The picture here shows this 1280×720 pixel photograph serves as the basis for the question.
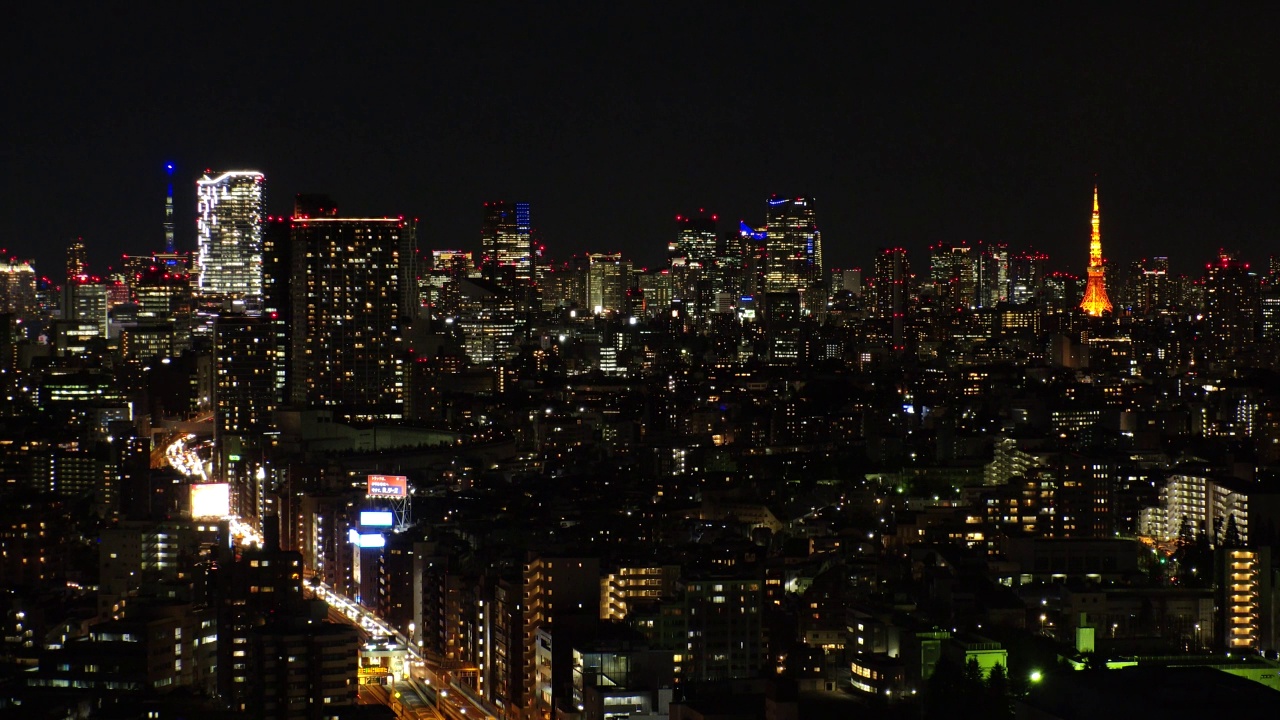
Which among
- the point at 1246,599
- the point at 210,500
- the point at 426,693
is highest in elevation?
the point at 210,500

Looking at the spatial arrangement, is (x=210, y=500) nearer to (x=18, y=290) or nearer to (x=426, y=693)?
(x=426, y=693)

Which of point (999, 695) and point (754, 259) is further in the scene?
point (754, 259)

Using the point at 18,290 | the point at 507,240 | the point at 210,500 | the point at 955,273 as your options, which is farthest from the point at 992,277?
the point at 210,500

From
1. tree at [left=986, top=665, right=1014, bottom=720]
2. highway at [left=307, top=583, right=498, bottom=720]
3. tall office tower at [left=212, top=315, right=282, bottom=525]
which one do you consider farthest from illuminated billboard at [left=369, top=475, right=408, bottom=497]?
tree at [left=986, top=665, right=1014, bottom=720]

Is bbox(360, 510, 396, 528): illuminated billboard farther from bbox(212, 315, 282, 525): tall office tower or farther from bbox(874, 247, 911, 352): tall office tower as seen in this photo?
bbox(874, 247, 911, 352): tall office tower

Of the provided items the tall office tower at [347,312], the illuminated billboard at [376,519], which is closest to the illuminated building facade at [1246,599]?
the illuminated billboard at [376,519]

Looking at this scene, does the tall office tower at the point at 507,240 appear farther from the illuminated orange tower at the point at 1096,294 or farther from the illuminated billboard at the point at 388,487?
the illuminated billboard at the point at 388,487
